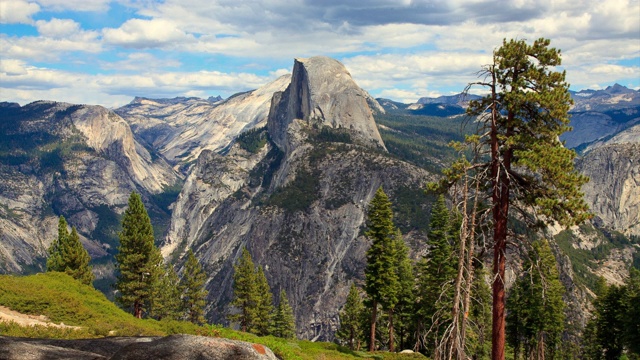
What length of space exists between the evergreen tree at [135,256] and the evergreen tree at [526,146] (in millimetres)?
44601

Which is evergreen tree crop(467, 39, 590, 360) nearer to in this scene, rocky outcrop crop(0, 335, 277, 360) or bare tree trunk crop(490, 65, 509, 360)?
bare tree trunk crop(490, 65, 509, 360)

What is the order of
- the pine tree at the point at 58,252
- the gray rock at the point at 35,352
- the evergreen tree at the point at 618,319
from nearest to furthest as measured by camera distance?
the gray rock at the point at 35,352 < the evergreen tree at the point at 618,319 < the pine tree at the point at 58,252

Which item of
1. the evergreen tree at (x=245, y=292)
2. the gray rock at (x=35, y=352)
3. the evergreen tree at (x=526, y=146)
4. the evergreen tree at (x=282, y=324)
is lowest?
the evergreen tree at (x=282, y=324)

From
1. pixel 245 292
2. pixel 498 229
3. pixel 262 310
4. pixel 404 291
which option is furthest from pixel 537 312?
pixel 498 229

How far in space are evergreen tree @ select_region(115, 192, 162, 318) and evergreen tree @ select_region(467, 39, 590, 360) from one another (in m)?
44.6

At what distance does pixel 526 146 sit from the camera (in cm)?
2012

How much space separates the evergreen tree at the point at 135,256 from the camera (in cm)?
5434

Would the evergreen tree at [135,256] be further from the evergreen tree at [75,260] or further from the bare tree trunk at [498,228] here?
the bare tree trunk at [498,228]

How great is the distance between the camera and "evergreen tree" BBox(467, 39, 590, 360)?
1942 centimetres

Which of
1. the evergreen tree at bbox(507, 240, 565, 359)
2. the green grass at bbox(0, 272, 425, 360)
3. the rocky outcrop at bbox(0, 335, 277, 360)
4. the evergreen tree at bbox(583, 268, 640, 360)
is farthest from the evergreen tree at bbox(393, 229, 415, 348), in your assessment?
the rocky outcrop at bbox(0, 335, 277, 360)

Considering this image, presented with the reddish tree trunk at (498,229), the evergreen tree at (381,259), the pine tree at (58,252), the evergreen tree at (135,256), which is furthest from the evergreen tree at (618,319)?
the pine tree at (58,252)

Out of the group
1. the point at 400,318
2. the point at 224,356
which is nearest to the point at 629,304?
the point at 400,318

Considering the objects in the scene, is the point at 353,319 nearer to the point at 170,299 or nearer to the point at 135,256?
the point at 170,299

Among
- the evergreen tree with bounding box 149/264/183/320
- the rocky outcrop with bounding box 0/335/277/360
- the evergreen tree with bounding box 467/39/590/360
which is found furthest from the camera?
the evergreen tree with bounding box 149/264/183/320
